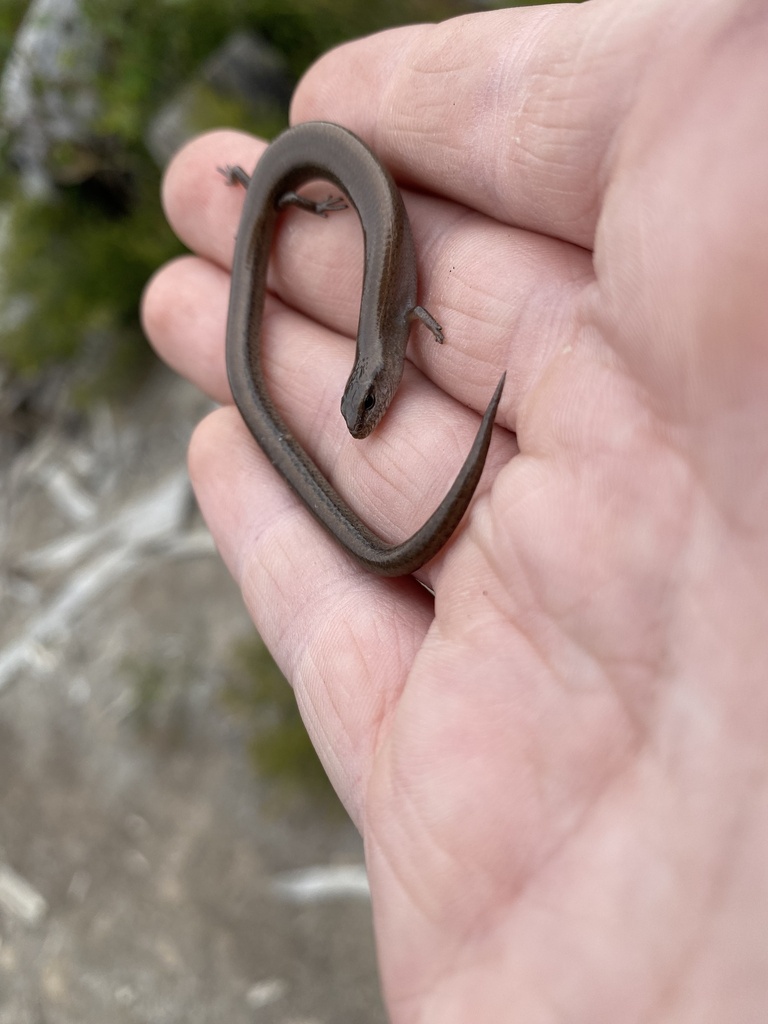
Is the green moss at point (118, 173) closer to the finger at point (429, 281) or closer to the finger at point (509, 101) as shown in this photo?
the finger at point (429, 281)

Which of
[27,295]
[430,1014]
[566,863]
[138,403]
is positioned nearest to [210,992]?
[430,1014]

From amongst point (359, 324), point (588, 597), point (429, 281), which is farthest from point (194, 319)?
point (588, 597)

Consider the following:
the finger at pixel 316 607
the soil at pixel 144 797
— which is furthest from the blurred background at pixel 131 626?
the finger at pixel 316 607

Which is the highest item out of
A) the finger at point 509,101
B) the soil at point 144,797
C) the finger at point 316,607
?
the finger at point 509,101

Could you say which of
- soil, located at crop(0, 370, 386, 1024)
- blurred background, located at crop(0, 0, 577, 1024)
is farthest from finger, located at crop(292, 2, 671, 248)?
soil, located at crop(0, 370, 386, 1024)

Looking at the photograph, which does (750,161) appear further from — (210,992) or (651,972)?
(210,992)
